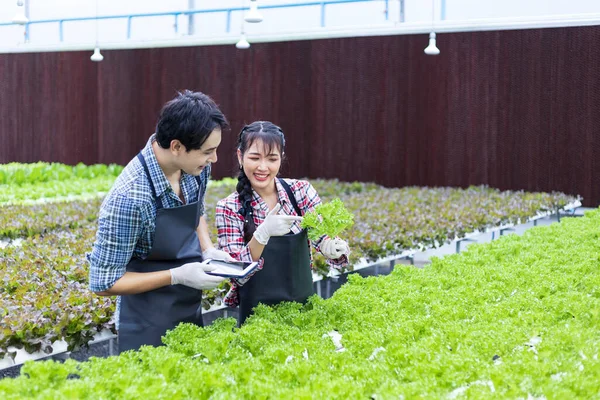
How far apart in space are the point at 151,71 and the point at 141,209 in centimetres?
Answer: 1446

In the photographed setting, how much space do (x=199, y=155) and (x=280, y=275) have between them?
2.60ft

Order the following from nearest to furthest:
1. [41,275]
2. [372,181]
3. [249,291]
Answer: [249,291], [41,275], [372,181]

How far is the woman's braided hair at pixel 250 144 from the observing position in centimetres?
323

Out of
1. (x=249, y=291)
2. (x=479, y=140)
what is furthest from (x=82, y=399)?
(x=479, y=140)

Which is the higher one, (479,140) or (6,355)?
(479,140)

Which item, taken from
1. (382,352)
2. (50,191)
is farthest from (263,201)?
(50,191)

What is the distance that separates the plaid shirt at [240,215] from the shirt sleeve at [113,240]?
586mm

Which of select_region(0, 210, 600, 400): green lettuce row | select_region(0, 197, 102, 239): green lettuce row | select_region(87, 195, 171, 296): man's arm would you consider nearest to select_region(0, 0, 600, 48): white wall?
select_region(0, 197, 102, 239): green lettuce row

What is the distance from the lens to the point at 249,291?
3.35 m

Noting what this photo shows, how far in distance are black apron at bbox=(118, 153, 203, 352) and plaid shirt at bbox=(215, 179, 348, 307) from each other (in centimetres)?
20

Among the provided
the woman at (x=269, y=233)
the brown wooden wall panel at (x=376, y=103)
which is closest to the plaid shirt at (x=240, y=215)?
the woman at (x=269, y=233)

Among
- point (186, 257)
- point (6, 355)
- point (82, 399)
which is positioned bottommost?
point (6, 355)

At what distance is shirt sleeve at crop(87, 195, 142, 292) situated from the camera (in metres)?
2.70

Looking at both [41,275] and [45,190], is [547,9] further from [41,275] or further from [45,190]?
[41,275]
